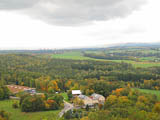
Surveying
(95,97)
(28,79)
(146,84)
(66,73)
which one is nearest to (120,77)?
(146,84)

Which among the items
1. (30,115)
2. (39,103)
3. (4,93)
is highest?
(4,93)

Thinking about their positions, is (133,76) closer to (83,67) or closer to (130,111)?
(83,67)

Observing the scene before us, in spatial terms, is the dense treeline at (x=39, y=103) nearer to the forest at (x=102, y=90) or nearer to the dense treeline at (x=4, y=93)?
the forest at (x=102, y=90)

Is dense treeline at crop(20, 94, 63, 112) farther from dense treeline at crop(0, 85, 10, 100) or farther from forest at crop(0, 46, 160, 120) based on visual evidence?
dense treeline at crop(0, 85, 10, 100)

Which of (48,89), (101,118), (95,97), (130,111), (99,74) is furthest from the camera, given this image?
(99,74)

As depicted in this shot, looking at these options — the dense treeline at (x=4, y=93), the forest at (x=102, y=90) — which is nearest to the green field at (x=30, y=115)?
the forest at (x=102, y=90)

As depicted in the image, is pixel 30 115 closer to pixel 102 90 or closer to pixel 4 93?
pixel 4 93

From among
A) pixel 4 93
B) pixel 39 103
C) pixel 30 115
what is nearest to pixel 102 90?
pixel 39 103

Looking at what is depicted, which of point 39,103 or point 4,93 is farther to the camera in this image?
point 4,93

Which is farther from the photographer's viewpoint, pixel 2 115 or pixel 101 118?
pixel 2 115

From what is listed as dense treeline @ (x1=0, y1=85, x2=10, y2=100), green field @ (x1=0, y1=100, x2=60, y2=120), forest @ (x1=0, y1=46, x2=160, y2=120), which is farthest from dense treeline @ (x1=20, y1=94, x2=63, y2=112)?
dense treeline @ (x1=0, y1=85, x2=10, y2=100)

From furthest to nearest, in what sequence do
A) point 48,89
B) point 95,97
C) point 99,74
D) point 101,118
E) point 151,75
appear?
point 99,74, point 151,75, point 48,89, point 95,97, point 101,118
